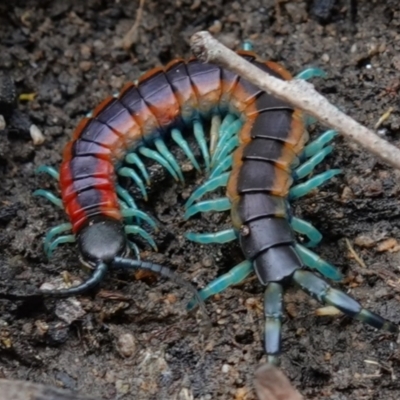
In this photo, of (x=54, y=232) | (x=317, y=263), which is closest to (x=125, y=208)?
(x=54, y=232)

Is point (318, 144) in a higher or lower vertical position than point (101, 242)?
higher

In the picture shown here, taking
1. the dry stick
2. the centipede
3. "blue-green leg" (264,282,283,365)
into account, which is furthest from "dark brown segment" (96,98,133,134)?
"blue-green leg" (264,282,283,365)

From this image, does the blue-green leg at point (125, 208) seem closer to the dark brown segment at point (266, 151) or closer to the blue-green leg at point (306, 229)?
the dark brown segment at point (266, 151)

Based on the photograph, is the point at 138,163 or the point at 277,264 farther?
the point at 138,163

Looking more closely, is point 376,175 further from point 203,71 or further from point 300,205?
point 203,71

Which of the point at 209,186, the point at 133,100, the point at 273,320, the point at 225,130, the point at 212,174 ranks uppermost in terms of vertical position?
the point at 133,100

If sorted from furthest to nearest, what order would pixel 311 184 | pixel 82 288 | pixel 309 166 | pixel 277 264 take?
1. pixel 309 166
2. pixel 311 184
3. pixel 82 288
4. pixel 277 264

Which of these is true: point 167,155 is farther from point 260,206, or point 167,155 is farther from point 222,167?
point 260,206

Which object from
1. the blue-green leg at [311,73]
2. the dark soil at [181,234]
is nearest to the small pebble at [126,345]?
the dark soil at [181,234]
